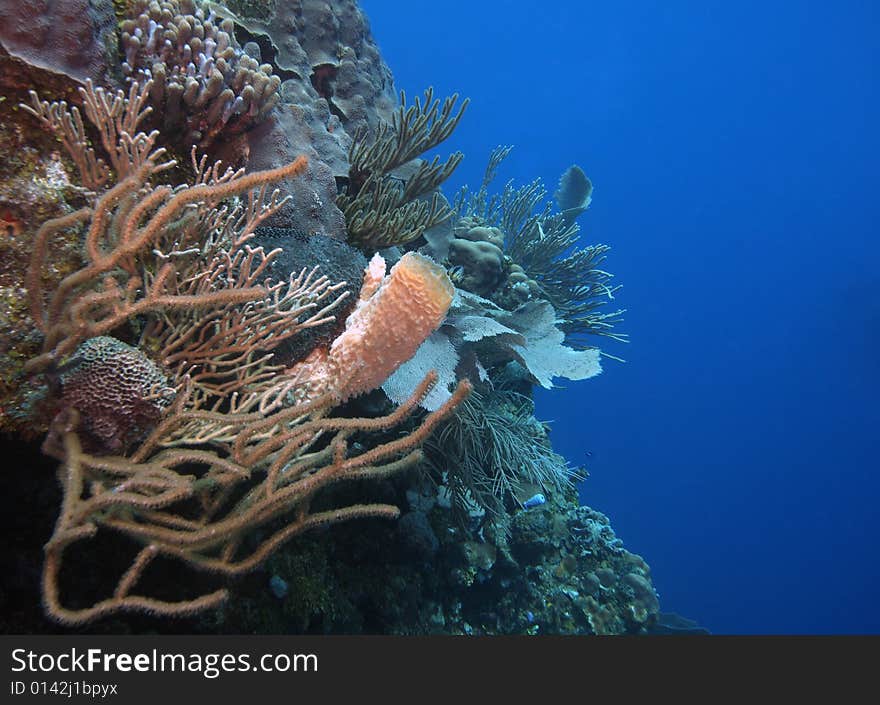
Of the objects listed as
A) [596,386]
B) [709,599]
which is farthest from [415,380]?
[596,386]

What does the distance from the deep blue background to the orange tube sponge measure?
160ft

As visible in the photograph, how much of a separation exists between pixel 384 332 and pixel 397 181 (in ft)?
9.77

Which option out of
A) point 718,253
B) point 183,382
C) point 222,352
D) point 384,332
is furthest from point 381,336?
point 718,253

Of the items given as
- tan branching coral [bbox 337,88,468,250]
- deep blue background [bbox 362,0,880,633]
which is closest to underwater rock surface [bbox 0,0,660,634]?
tan branching coral [bbox 337,88,468,250]

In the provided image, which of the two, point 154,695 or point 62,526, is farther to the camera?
point 154,695

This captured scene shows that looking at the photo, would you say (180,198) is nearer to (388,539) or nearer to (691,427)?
(388,539)

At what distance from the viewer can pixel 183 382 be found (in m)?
2.16

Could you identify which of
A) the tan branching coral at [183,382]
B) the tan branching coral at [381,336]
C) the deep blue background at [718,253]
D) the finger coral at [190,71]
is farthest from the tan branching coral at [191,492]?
the deep blue background at [718,253]

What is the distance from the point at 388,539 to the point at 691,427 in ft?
238

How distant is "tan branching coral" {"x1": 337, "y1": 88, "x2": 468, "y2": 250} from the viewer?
149 inches

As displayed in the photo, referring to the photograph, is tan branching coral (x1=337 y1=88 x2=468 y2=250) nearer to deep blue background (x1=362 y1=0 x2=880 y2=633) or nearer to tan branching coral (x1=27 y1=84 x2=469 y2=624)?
tan branching coral (x1=27 y1=84 x2=469 y2=624)

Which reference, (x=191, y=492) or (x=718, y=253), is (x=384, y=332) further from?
(x=718, y=253)

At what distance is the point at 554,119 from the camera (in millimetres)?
85812

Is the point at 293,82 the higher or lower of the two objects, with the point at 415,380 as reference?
higher
